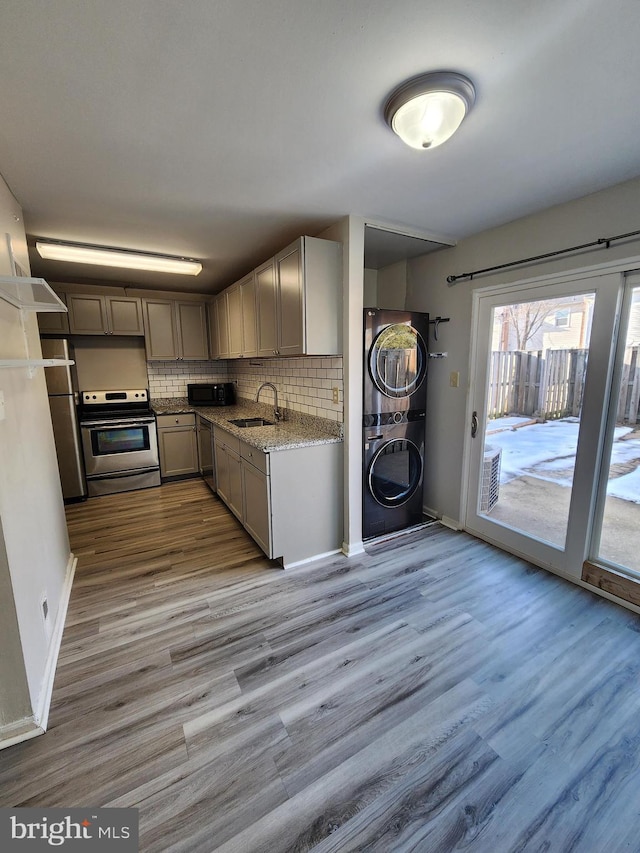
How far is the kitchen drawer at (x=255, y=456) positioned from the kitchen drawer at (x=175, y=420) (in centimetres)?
198

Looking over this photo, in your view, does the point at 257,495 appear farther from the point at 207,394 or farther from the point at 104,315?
the point at 104,315

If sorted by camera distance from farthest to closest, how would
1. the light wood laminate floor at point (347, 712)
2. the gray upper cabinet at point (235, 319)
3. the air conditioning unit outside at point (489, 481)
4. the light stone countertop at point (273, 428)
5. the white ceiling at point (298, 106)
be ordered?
the gray upper cabinet at point (235, 319) → the air conditioning unit outside at point (489, 481) → the light stone countertop at point (273, 428) → the light wood laminate floor at point (347, 712) → the white ceiling at point (298, 106)

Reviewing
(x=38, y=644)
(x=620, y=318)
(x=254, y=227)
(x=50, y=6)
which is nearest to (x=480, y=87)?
(x=50, y=6)

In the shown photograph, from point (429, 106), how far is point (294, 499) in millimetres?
2278

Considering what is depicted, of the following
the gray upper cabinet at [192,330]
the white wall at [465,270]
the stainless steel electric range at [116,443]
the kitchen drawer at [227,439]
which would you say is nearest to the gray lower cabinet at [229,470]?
the kitchen drawer at [227,439]

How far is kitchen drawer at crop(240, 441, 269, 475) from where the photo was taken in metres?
2.53

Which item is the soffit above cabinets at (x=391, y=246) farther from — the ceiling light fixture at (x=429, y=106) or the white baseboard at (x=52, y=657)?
the white baseboard at (x=52, y=657)

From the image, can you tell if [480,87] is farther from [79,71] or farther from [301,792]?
[301,792]

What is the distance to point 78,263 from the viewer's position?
3.37m

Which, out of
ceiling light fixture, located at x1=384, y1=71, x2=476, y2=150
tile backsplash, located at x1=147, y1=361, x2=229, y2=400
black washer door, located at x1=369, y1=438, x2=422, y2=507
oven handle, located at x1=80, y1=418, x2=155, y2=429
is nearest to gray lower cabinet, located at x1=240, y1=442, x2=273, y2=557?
black washer door, located at x1=369, y1=438, x2=422, y2=507

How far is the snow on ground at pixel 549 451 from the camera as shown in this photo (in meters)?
2.21

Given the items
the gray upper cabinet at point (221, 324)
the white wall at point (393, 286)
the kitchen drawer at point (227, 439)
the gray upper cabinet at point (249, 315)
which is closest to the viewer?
Result: the kitchen drawer at point (227, 439)

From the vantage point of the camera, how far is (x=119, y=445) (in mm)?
4270

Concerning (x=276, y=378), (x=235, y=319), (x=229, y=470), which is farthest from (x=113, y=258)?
(x=229, y=470)
